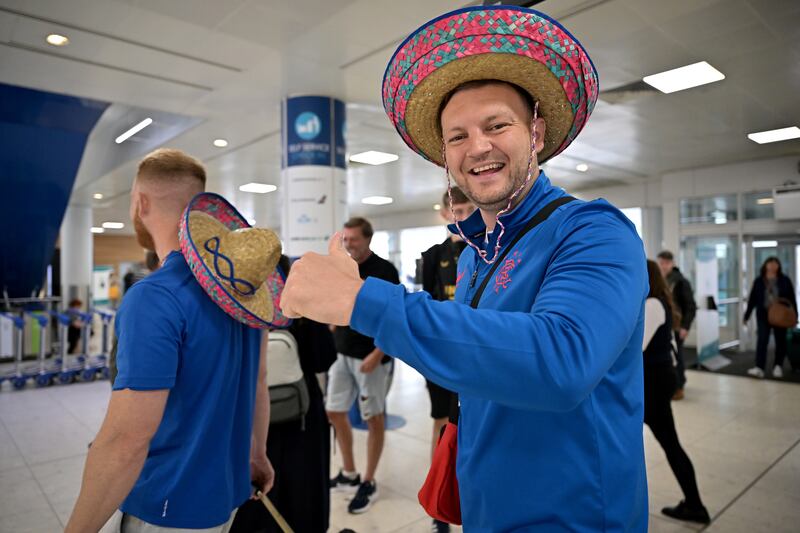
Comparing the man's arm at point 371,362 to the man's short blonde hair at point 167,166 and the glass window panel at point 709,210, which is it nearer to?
the man's short blonde hair at point 167,166

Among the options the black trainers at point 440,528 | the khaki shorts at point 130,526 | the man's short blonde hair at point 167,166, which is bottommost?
the black trainers at point 440,528

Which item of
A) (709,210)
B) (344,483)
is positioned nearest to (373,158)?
(344,483)

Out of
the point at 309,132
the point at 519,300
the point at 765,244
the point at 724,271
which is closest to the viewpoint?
the point at 519,300

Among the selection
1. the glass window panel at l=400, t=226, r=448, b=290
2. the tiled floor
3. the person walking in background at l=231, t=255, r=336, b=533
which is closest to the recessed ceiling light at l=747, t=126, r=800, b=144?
the tiled floor

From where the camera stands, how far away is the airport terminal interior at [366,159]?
3604mm

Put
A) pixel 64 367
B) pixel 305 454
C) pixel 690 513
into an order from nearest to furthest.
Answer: pixel 305 454
pixel 690 513
pixel 64 367

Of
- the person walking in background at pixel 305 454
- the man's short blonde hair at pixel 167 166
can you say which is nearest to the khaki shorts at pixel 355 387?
the person walking in background at pixel 305 454

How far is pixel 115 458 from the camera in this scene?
1.10 m

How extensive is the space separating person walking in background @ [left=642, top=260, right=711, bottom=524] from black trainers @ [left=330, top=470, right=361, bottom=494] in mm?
1892

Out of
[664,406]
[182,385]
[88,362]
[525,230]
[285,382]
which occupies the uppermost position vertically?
[525,230]

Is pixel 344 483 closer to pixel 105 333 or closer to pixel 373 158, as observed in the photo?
pixel 105 333

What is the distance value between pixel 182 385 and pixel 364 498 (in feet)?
7.45

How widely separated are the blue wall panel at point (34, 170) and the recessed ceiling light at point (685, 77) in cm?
653

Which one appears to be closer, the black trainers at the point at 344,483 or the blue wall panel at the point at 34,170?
the black trainers at the point at 344,483
